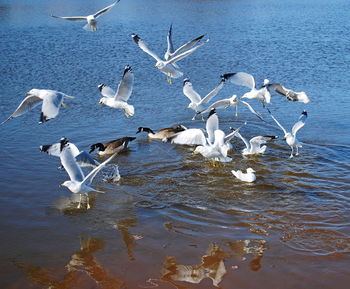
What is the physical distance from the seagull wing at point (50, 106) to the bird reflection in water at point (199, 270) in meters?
2.94

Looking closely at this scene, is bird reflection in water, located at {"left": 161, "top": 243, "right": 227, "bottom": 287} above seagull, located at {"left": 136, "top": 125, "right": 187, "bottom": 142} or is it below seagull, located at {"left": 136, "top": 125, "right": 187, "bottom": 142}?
below

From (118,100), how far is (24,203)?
2672 mm

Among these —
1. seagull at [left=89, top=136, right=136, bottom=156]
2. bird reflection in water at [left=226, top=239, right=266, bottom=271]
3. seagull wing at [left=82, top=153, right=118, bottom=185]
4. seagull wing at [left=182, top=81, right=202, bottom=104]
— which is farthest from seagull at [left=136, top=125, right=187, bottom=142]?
bird reflection in water at [left=226, top=239, right=266, bottom=271]

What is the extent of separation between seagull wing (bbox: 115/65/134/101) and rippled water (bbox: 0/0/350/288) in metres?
0.97

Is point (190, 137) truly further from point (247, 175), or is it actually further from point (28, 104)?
point (28, 104)

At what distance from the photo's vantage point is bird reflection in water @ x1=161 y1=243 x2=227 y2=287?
210 inches

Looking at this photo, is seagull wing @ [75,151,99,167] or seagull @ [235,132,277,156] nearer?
seagull wing @ [75,151,99,167]

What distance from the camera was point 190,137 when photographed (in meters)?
8.76

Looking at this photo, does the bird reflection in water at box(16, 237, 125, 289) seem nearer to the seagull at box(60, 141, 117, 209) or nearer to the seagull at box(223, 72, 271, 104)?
the seagull at box(60, 141, 117, 209)

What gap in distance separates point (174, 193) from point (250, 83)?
3.15m

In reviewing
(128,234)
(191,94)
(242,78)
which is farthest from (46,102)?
(242,78)

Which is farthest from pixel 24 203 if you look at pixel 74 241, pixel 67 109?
pixel 67 109

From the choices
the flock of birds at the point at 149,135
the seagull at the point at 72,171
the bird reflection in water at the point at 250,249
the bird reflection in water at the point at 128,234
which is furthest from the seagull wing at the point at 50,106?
the bird reflection in water at the point at 250,249

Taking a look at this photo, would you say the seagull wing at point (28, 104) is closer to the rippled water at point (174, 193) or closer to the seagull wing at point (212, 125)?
the rippled water at point (174, 193)
